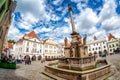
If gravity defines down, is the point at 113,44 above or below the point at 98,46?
above

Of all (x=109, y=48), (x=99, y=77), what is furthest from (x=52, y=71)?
(x=109, y=48)

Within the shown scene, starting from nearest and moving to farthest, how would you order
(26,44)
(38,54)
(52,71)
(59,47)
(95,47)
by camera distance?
1. (52,71)
2. (26,44)
3. (38,54)
4. (59,47)
5. (95,47)

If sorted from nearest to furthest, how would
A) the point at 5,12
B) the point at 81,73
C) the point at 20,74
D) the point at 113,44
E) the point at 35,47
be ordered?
the point at 5,12 < the point at 81,73 < the point at 20,74 < the point at 35,47 < the point at 113,44

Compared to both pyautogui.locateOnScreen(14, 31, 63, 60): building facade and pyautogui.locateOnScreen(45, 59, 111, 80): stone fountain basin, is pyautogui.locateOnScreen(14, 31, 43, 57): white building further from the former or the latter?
pyautogui.locateOnScreen(45, 59, 111, 80): stone fountain basin

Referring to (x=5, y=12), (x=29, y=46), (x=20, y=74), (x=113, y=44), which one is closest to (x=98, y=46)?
(x=113, y=44)

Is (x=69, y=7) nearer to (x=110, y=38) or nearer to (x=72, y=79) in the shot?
(x=72, y=79)

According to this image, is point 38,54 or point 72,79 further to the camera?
point 38,54

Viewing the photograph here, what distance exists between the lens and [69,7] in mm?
21094

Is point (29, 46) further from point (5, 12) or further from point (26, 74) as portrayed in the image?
point (5, 12)

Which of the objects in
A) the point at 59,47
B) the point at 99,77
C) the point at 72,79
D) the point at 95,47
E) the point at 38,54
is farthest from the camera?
the point at 95,47

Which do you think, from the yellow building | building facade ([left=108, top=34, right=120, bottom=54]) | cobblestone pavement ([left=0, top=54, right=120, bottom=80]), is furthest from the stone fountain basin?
building facade ([left=108, top=34, right=120, bottom=54])

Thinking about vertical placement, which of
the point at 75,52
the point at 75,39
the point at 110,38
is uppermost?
the point at 110,38

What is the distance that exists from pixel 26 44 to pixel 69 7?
26712 millimetres

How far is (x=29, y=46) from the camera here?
136 feet
